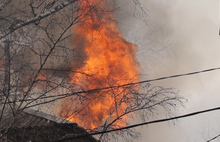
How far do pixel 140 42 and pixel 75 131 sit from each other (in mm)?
12081

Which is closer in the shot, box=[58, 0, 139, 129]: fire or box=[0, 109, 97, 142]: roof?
box=[0, 109, 97, 142]: roof

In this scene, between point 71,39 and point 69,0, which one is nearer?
point 69,0

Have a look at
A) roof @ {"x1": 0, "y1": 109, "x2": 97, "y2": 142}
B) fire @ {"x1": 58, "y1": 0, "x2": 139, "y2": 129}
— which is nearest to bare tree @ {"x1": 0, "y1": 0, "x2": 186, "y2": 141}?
roof @ {"x1": 0, "y1": 109, "x2": 97, "y2": 142}

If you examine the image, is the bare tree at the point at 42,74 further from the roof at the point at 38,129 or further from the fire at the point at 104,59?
Answer: the fire at the point at 104,59

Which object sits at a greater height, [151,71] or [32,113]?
[151,71]

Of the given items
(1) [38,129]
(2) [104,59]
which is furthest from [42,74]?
(2) [104,59]

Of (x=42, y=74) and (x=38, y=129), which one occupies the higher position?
(x=42, y=74)

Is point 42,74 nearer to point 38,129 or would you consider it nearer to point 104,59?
point 38,129

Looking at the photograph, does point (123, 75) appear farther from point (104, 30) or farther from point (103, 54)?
point (104, 30)

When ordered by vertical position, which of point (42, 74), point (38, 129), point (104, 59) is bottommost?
point (38, 129)

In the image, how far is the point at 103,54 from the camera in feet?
54.9

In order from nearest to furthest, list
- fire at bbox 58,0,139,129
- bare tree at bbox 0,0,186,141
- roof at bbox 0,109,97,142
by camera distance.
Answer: bare tree at bbox 0,0,186,141
roof at bbox 0,109,97,142
fire at bbox 58,0,139,129

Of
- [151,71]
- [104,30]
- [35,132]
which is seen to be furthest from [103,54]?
[35,132]

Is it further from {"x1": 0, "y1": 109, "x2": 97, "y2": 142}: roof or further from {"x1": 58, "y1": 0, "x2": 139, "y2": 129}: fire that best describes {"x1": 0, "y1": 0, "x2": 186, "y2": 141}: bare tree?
{"x1": 58, "y1": 0, "x2": 139, "y2": 129}: fire
